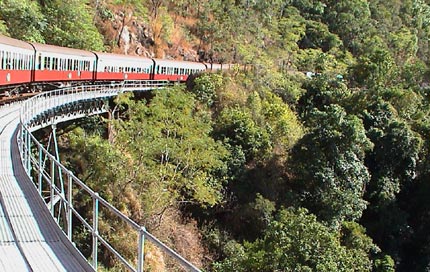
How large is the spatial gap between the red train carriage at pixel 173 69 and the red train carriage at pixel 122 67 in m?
1.05

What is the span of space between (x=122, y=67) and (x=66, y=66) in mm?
7215

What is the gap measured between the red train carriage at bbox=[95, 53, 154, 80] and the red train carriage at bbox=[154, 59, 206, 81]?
1.05 metres

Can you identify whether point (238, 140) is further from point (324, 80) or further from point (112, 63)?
point (324, 80)

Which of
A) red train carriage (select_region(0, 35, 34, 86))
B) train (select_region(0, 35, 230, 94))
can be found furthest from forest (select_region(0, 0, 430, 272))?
red train carriage (select_region(0, 35, 34, 86))

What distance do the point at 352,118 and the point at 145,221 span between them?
11327 millimetres

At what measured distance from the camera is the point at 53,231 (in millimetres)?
5879

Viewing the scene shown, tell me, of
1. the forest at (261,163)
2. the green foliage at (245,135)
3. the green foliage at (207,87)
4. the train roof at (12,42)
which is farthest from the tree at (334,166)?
the train roof at (12,42)

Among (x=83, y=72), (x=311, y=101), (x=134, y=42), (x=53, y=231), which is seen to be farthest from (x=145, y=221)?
(x=134, y=42)

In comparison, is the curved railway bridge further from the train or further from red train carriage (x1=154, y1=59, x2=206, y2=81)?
red train carriage (x1=154, y1=59, x2=206, y2=81)

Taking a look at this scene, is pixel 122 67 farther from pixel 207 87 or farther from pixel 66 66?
→ pixel 66 66

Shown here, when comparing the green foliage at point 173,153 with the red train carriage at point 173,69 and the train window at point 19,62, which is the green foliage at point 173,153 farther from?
the red train carriage at point 173,69

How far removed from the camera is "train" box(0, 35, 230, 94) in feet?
57.2

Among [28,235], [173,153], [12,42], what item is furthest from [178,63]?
[28,235]

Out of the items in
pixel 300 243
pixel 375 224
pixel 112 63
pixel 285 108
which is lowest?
pixel 375 224
